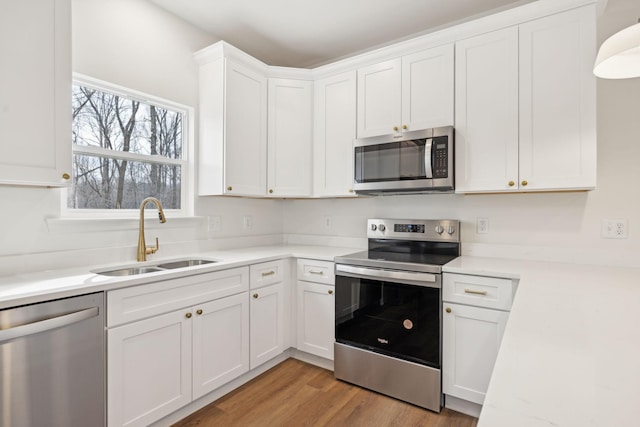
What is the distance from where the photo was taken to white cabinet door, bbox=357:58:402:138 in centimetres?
245

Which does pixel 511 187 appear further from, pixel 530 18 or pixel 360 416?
pixel 360 416

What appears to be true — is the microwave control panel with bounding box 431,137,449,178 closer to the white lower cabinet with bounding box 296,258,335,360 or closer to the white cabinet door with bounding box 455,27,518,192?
the white cabinet door with bounding box 455,27,518,192

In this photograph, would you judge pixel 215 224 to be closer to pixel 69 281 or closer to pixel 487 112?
pixel 69 281

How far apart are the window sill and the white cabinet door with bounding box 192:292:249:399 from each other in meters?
0.75

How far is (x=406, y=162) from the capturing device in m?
2.34

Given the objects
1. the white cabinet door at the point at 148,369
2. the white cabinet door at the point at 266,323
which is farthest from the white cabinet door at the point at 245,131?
the white cabinet door at the point at 148,369

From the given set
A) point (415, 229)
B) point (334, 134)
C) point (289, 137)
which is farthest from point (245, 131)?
point (415, 229)

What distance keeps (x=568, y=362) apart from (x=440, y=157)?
1717 mm

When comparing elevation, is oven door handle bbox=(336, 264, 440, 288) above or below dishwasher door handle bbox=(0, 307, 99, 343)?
above

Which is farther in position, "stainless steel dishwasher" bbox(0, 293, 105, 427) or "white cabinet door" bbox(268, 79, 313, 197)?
"white cabinet door" bbox(268, 79, 313, 197)

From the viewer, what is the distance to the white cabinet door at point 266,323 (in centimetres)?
229

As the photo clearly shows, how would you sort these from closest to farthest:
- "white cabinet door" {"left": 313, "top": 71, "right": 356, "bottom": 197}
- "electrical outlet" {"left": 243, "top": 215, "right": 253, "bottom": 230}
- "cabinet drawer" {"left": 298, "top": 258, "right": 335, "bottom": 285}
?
"cabinet drawer" {"left": 298, "top": 258, "right": 335, "bottom": 285}
"white cabinet door" {"left": 313, "top": 71, "right": 356, "bottom": 197}
"electrical outlet" {"left": 243, "top": 215, "right": 253, "bottom": 230}

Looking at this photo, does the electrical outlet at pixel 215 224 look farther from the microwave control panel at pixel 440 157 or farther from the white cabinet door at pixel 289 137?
the microwave control panel at pixel 440 157

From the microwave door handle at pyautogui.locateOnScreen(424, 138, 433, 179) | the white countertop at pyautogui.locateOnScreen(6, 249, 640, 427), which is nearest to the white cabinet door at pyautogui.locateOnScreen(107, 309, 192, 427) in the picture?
the white countertop at pyautogui.locateOnScreen(6, 249, 640, 427)
